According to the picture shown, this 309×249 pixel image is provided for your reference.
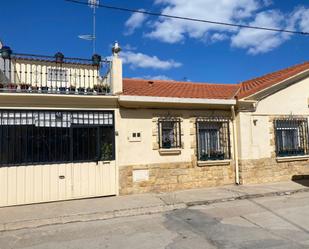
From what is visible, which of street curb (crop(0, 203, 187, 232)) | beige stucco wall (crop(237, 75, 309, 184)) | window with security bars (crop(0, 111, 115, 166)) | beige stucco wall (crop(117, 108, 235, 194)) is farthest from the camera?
beige stucco wall (crop(237, 75, 309, 184))

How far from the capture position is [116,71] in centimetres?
1030

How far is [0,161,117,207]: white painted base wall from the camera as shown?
29.1 feet

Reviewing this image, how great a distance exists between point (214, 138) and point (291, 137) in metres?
3.25

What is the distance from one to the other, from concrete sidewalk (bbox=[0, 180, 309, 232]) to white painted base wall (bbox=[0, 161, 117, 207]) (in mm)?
271

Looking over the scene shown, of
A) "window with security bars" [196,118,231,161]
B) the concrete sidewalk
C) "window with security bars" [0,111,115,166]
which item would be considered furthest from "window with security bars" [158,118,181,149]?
"window with security bars" [0,111,115,166]

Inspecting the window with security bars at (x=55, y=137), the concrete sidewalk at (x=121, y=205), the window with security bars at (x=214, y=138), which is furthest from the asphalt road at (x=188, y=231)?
the window with security bars at (x=214, y=138)

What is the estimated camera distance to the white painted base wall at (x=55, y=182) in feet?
29.1

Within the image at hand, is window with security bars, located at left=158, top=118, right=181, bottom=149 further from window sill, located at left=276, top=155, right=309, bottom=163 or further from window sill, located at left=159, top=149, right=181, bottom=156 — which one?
window sill, located at left=276, top=155, right=309, bottom=163

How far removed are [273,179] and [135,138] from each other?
18.1 ft

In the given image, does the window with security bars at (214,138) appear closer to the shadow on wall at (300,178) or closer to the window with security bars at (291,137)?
the window with security bars at (291,137)

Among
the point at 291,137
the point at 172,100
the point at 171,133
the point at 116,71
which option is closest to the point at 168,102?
the point at 172,100

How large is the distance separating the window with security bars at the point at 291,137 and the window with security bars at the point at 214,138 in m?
2.02

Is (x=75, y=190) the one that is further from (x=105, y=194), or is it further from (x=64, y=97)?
(x=64, y=97)

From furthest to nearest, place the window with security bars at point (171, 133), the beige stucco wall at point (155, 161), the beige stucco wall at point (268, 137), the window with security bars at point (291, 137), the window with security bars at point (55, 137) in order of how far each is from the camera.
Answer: the window with security bars at point (291, 137) < the beige stucco wall at point (268, 137) < the window with security bars at point (171, 133) < the beige stucco wall at point (155, 161) < the window with security bars at point (55, 137)
